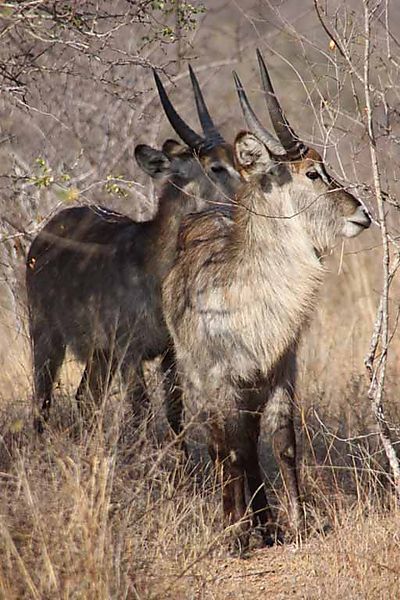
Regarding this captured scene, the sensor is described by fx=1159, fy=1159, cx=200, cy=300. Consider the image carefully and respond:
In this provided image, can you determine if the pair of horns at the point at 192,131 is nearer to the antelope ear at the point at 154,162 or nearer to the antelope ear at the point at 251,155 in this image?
the antelope ear at the point at 154,162

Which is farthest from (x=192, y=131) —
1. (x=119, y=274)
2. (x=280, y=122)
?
(x=280, y=122)

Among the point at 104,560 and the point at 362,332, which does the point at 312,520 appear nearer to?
the point at 104,560

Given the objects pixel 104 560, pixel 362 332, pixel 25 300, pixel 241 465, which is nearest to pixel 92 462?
pixel 104 560

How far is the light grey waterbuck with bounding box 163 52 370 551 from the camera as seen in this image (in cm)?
525

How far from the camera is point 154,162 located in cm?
686

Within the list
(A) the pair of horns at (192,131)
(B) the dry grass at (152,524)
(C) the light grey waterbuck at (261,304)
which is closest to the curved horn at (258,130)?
(C) the light grey waterbuck at (261,304)

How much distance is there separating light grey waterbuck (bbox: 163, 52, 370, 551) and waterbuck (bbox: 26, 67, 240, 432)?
72 cm

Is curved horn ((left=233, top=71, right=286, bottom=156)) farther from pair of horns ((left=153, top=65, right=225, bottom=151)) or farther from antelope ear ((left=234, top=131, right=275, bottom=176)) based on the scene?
pair of horns ((left=153, top=65, right=225, bottom=151))

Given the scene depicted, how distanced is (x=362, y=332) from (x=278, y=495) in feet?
10.5

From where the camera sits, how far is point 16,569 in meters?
3.60

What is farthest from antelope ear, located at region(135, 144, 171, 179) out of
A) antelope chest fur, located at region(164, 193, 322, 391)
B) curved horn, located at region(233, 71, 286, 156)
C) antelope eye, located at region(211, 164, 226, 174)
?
curved horn, located at region(233, 71, 286, 156)

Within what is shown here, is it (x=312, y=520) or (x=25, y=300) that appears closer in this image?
(x=312, y=520)

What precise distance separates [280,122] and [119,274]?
1.70 metres

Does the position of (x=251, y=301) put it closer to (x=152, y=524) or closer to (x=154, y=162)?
(x=152, y=524)
